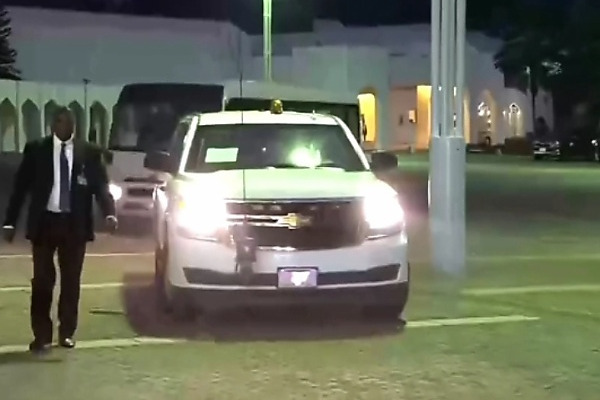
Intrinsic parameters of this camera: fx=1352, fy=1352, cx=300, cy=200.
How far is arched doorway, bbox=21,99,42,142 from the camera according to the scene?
179 ft

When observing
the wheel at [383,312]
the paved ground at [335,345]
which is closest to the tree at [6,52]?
the paved ground at [335,345]

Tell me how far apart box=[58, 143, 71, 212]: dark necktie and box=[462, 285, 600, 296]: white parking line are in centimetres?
507

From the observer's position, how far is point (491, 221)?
78.7 ft

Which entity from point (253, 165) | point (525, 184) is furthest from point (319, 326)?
point (525, 184)

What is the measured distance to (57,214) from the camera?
10273 mm

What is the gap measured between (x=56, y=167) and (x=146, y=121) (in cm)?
1095

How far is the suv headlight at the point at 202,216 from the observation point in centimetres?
1113

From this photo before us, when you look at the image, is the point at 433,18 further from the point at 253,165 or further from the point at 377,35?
the point at 377,35

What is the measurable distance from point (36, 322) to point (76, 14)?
5519 centimetres

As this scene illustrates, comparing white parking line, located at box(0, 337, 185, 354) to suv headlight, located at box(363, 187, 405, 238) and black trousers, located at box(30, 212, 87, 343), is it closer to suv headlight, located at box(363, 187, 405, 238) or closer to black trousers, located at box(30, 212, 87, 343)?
black trousers, located at box(30, 212, 87, 343)

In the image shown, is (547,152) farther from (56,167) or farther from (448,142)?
(56,167)

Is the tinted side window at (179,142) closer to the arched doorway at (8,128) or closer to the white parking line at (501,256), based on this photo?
the white parking line at (501,256)

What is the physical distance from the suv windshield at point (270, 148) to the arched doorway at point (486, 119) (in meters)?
63.8

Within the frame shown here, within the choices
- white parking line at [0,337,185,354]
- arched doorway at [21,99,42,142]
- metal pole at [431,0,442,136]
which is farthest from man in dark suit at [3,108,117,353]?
arched doorway at [21,99,42,142]
